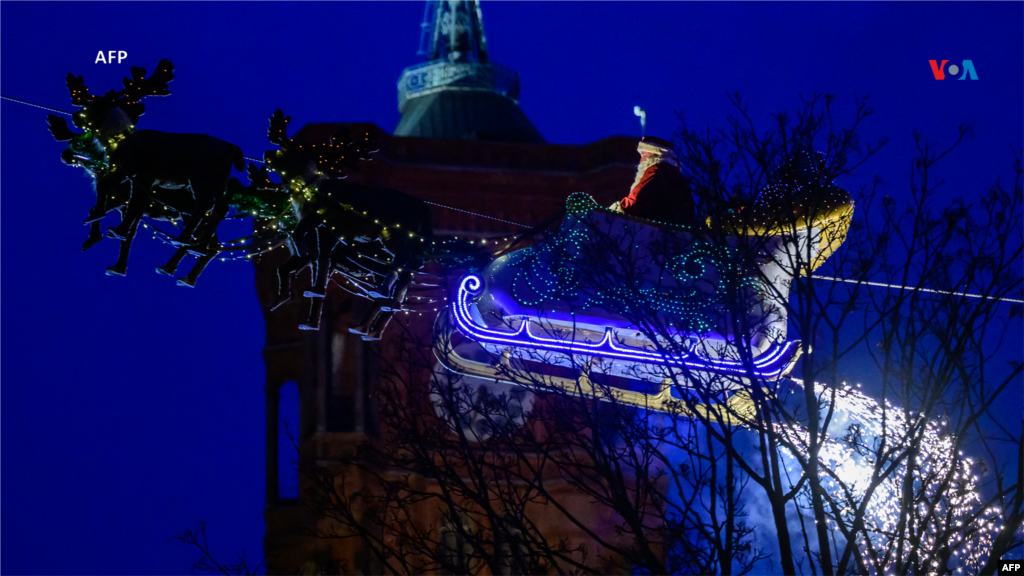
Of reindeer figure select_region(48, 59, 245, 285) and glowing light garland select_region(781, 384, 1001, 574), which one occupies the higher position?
reindeer figure select_region(48, 59, 245, 285)

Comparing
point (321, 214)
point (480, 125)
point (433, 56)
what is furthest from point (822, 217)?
point (433, 56)

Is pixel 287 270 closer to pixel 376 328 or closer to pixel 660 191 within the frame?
pixel 376 328

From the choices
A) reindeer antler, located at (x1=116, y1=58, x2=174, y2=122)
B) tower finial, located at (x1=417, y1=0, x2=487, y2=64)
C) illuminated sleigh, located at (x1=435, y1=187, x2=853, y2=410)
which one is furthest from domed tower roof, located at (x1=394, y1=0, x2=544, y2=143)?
reindeer antler, located at (x1=116, y1=58, x2=174, y2=122)

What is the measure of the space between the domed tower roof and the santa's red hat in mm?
15318

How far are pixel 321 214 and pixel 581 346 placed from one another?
3640mm

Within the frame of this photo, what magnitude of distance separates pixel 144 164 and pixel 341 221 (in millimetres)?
1902

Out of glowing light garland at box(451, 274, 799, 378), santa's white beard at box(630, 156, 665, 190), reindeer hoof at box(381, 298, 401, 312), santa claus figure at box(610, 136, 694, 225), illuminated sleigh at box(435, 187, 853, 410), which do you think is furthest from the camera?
santa's white beard at box(630, 156, 665, 190)

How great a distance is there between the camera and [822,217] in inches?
477

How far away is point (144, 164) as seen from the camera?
966 centimetres

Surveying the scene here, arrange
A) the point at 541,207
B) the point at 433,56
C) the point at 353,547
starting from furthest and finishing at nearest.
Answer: the point at 433,56 < the point at 541,207 < the point at 353,547

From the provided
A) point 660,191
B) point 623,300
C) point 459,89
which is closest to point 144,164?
point 623,300

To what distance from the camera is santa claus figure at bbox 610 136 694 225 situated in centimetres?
1355

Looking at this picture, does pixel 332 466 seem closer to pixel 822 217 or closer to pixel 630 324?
pixel 630 324

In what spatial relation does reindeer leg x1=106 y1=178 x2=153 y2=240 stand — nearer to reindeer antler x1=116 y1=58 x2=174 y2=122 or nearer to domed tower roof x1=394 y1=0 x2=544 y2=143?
reindeer antler x1=116 y1=58 x2=174 y2=122
